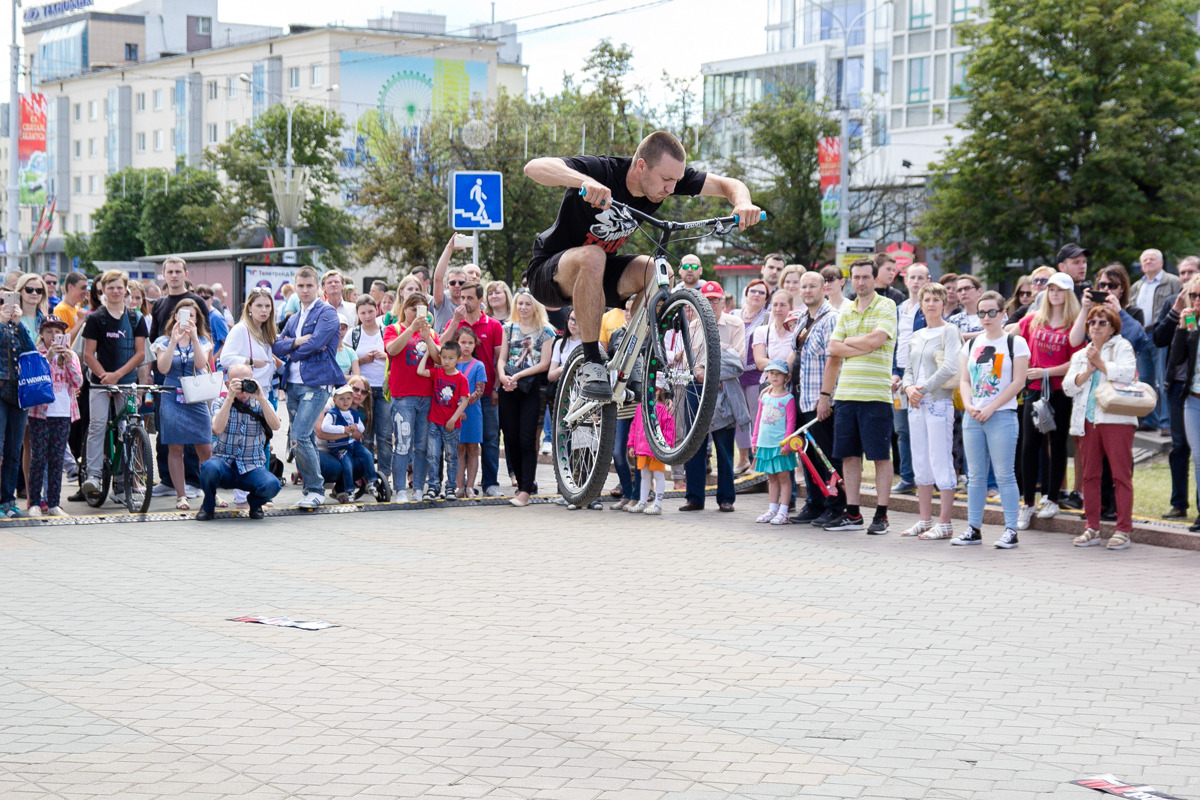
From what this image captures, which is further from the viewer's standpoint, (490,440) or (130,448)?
(490,440)

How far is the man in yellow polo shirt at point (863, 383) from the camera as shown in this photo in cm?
1227

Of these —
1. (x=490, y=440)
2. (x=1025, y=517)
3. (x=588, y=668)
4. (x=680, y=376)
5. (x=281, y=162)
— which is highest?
(x=281, y=162)

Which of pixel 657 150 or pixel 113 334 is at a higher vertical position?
pixel 657 150

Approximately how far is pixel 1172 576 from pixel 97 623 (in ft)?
26.5

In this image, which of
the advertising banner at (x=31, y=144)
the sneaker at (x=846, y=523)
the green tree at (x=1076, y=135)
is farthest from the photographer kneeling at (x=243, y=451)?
the advertising banner at (x=31, y=144)

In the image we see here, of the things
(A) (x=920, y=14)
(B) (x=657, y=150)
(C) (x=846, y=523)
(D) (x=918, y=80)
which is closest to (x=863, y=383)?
(C) (x=846, y=523)

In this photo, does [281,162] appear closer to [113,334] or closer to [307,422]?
[113,334]

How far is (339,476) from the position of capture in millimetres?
14539

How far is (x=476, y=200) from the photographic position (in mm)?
16219

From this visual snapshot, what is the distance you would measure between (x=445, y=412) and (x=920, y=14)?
5469cm

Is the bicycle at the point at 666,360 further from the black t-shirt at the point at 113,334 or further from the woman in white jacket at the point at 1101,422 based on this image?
the black t-shirt at the point at 113,334

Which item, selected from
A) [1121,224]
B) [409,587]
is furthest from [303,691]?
[1121,224]

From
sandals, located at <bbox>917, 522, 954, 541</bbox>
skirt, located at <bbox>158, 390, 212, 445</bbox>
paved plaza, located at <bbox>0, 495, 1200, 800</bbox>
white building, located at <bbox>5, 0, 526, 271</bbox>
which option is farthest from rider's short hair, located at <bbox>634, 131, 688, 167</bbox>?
white building, located at <bbox>5, 0, 526, 271</bbox>

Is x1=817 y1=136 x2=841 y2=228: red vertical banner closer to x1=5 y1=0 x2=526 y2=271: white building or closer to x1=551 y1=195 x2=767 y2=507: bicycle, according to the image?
x1=5 y1=0 x2=526 y2=271: white building
